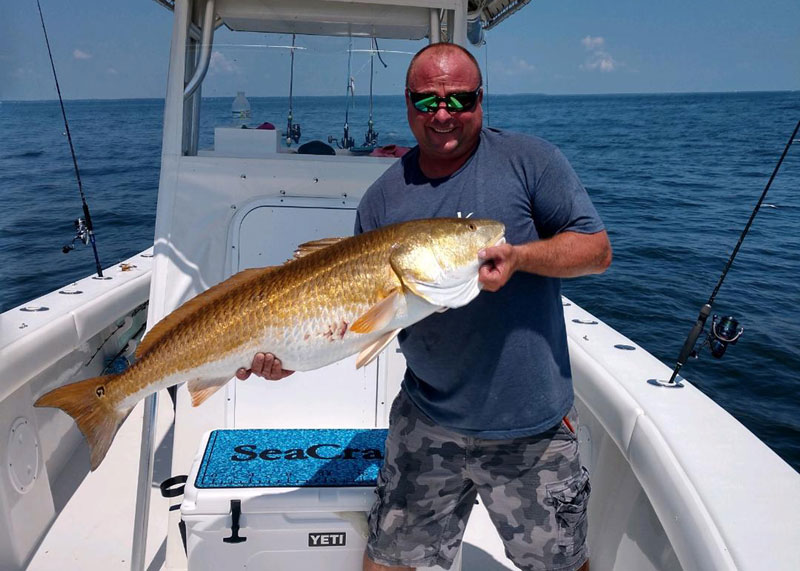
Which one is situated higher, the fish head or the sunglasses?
the sunglasses

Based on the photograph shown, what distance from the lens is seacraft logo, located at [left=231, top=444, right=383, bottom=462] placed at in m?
2.96

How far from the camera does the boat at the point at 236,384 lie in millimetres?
2838

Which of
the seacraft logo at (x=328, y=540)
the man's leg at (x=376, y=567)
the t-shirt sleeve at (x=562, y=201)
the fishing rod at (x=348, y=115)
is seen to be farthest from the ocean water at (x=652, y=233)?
the man's leg at (x=376, y=567)

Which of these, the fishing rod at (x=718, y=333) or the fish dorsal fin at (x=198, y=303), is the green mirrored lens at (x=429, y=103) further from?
the fishing rod at (x=718, y=333)

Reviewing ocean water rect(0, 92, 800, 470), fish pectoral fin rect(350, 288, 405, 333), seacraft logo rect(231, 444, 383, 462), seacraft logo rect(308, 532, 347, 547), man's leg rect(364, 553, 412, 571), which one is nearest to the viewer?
fish pectoral fin rect(350, 288, 405, 333)

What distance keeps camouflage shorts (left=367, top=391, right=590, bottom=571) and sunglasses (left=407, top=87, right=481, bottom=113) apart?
1124 mm

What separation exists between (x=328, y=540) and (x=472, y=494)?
2.20ft

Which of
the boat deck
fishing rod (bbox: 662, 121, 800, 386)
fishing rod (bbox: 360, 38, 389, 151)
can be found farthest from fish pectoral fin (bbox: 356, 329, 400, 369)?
fishing rod (bbox: 360, 38, 389, 151)

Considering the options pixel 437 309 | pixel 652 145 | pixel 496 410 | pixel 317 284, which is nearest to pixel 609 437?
pixel 496 410

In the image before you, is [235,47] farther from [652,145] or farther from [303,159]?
[652,145]

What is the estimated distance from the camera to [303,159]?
3682mm

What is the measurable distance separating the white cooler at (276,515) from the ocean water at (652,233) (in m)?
2.13

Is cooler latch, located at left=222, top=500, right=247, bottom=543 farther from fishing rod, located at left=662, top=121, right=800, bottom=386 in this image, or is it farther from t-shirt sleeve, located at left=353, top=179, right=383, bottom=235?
fishing rod, located at left=662, top=121, right=800, bottom=386

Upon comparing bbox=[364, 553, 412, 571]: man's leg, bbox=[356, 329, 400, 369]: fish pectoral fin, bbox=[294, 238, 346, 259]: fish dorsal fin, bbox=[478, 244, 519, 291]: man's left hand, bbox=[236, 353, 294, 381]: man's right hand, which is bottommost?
bbox=[364, 553, 412, 571]: man's leg
